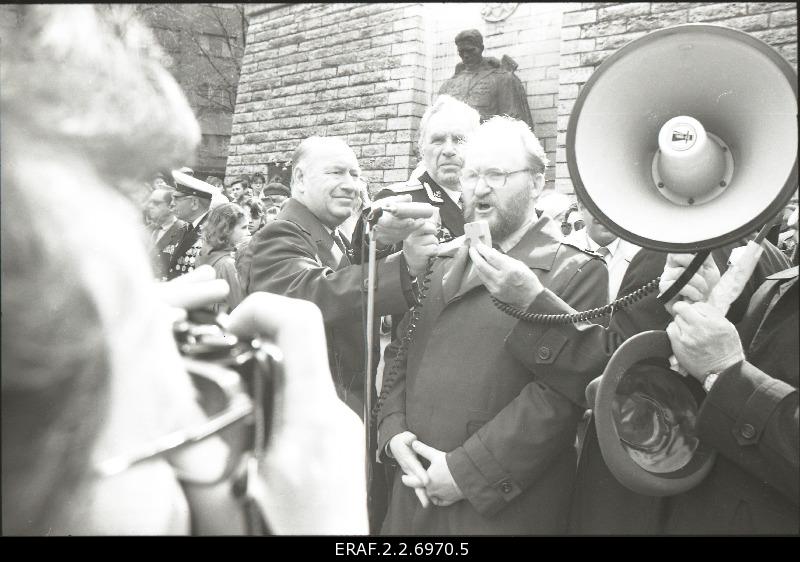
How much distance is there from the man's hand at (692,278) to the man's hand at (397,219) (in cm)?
58

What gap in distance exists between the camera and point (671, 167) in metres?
1.81

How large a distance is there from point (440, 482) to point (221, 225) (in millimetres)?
845

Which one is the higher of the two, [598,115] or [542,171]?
[598,115]

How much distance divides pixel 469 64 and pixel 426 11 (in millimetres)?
765

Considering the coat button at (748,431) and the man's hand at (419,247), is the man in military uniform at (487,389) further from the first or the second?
the coat button at (748,431)

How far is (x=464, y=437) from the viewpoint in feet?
6.91

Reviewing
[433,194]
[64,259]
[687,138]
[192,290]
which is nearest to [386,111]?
[433,194]

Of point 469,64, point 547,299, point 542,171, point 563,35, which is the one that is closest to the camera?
point 547,299

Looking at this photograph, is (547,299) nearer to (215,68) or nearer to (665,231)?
(665,231)

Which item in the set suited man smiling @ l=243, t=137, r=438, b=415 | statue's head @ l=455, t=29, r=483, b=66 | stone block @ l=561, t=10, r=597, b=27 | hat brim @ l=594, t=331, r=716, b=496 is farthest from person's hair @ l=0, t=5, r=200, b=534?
stone block @ l=561, t=10, r=597, b=27

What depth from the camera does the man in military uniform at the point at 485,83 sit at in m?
2.61

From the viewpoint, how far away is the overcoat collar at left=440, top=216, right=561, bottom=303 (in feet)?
7.18

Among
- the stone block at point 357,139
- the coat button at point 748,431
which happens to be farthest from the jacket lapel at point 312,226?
the coat button at point 748,431
